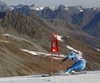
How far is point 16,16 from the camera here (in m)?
161

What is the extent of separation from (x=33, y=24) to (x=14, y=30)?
21244 mm

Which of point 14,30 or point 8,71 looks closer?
point 8,71

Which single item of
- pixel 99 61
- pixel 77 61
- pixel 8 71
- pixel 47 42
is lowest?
pixel 99 61


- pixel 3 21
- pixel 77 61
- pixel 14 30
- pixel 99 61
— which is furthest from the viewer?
pixel 3 21

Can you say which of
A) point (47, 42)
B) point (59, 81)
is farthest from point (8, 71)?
point (47, 42)

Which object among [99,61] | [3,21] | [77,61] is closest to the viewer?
[77,61]

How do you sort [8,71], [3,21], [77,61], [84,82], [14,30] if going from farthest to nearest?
1. [3,21]
2. [14,30]
3. [8,71]
4. [77,61]
5. [84,82]

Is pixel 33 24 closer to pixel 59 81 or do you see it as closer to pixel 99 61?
pixel 99 61

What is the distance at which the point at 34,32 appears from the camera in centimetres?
14675

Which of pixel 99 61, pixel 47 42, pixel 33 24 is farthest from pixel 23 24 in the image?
pixel 99 61

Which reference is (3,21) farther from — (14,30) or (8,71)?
(8,71)

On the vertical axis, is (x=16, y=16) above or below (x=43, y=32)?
above

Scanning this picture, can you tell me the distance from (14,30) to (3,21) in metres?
16.1

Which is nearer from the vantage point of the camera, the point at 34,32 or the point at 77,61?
the point at 77,61
